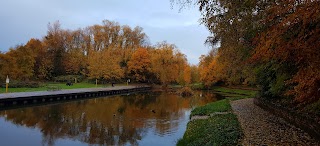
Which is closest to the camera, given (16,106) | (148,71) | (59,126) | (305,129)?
(305,129)

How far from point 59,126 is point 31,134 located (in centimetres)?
227

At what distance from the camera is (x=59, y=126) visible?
56.1 ft

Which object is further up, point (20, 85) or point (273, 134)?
point (20, 85)

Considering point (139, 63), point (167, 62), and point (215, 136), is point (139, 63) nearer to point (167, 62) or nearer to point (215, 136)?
point (167, 62)

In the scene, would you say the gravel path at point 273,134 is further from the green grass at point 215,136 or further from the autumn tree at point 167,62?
the autumn tree at point 167,62

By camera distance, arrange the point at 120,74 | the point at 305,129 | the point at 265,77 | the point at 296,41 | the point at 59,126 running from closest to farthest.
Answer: the point at 296,41 < the point at 305,129 < the point at 59,126 < the point at 265,77 < the point at 120,74

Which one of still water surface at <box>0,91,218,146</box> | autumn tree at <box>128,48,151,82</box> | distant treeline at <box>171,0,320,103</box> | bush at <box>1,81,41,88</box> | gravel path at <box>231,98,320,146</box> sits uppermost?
autumn tree at <box>128,48,151,82</box>

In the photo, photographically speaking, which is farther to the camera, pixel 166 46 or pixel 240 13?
pixel 166 46

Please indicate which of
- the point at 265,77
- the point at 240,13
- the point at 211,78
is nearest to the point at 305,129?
the point at 240,13

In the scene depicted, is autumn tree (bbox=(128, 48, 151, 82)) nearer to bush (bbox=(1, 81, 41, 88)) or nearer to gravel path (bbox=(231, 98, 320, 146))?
bush (bbox=(1, 81, 41, 88))

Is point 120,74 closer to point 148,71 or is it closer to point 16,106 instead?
point 148,71

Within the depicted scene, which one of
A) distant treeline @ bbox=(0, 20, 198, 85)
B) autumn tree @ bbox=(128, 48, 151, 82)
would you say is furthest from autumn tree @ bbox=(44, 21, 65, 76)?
autumn tree @ bbox=(128, 48, 151, 82)

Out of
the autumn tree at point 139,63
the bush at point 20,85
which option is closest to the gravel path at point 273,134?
the bush at point 20,85

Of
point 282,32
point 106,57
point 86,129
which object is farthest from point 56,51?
point 282,32
